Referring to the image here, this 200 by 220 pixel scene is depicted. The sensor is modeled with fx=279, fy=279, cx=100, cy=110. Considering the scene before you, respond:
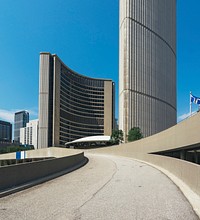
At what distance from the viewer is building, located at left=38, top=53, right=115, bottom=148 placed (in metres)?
142

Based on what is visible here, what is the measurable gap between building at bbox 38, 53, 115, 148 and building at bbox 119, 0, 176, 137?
4529 centimetres

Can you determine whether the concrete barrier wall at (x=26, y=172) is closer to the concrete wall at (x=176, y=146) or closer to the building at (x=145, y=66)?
the concrete wall at (x=176, y=146)

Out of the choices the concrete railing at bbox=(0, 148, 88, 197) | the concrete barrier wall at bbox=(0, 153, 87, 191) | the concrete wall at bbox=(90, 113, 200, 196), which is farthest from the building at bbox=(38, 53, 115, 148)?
the concrete railing at bbox=(0, 148, 88, 197)

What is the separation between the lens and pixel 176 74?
463 ft

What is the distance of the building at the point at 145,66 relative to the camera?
10812 centimetres

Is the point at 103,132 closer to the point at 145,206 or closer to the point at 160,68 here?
the point at 160,68

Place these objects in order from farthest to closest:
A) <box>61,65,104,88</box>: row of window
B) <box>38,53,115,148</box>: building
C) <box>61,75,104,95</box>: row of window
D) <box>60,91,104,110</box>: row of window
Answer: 1. <box>61,65,104,88</box>: row of window
2. <box>61,75,104,95</box>: row of window
3. <box>60,91,104,110</box>: row of window
4. <box>38,53,115,148</box>: building

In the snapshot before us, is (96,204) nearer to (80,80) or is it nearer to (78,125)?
(78,125)

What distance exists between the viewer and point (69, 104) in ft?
529

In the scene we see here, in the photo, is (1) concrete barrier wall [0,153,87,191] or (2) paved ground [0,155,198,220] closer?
(2) paved ground [0,155,198,220]

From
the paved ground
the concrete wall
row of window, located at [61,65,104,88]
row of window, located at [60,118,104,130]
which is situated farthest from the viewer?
row of window, located at [61,65,104,88]

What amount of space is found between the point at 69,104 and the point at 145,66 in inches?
2397

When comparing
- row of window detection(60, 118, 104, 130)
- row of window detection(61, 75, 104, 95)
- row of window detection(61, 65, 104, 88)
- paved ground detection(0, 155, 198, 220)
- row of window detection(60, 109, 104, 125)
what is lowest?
paved ground detection(0, 155, 198, 220)

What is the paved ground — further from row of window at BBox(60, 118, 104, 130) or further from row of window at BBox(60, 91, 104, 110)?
row of window at BBox(60, 118, 104, 130)
